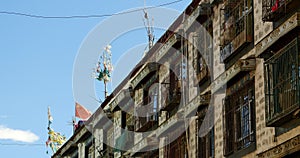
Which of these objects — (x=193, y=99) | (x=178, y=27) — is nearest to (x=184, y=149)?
(x=193, y=99)

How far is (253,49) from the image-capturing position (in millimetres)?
23094

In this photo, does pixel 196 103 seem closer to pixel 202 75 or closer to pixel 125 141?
pixel 202 75

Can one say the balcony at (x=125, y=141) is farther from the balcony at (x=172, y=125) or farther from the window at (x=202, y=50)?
the window at (x=202, y=50)

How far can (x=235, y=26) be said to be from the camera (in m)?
24.9

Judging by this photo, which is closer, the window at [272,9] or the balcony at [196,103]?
the window at [272,9]

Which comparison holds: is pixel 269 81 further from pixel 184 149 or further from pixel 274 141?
pixel 184 149

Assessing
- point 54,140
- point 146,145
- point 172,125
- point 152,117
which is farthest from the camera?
point 54,140

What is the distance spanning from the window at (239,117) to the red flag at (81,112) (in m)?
23.4

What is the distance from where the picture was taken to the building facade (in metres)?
20.2

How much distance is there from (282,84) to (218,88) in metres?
5.60

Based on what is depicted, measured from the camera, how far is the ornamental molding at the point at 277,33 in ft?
64.4

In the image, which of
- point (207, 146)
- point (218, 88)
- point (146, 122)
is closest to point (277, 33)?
point (218, 88)

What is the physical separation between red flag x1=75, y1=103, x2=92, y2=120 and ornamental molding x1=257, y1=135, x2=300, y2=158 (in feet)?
90.6

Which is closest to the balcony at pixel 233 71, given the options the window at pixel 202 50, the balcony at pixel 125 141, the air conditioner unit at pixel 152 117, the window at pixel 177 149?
the window at pixel 202 50
